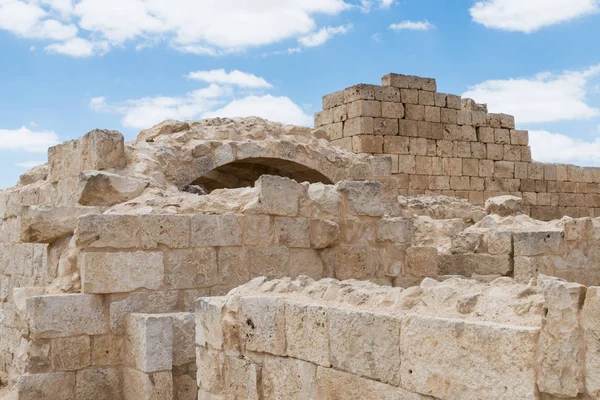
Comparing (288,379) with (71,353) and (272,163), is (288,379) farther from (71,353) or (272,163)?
(272,163)

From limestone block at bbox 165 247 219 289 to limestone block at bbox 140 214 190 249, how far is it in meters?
0.09

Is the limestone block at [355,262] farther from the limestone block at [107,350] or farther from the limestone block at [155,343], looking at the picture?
the limestone block at [107,350]

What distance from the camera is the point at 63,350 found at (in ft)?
17.0

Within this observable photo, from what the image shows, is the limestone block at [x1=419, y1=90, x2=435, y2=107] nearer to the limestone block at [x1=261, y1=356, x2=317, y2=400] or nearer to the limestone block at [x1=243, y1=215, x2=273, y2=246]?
the limestone block at [x1=243, y1=215, x2=273, y2=246]

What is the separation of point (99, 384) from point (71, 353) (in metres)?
0.32

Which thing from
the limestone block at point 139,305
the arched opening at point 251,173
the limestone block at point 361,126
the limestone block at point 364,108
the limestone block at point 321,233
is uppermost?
the limestone block at point 364,108

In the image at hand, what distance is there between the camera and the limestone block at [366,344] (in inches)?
112

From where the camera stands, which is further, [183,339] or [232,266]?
[232,266]

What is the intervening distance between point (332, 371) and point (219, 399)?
1.02m

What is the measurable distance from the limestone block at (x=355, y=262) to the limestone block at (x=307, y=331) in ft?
9.60

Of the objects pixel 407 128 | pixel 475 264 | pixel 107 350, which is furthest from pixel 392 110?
pixel 107 350

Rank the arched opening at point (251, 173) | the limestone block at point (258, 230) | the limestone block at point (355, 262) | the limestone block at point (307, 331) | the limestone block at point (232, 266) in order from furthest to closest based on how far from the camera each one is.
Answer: the arched opening at point (251, 173)
the limestone block at point (355, 262)
the limestone block at point (258, 230)
the limestone block at point (232, 266)
the limestone block at point (307, 331)

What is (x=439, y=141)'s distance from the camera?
15320 mm

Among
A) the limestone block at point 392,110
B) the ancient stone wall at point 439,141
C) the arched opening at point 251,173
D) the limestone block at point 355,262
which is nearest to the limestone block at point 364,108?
the ancient stone wall at point 439,141
